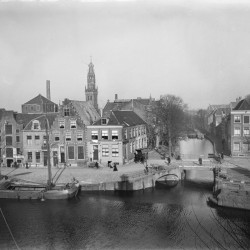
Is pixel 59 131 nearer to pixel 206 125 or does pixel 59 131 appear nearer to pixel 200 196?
pixel 200 196

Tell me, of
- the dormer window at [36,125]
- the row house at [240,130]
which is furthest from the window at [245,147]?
the dormer window at [36,125]

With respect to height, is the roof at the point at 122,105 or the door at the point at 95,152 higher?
the roof at the point at 122,105

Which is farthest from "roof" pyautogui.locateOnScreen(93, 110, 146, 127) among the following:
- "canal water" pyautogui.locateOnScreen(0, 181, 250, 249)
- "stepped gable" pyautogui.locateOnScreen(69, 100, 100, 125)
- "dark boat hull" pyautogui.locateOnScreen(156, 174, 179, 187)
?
"canal water" pyautogui.locateOnScreen(0, 181, 250, 249)

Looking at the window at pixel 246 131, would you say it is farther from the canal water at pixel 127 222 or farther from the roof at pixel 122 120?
the roof at pixel 122 120

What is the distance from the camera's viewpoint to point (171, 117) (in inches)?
Result: 2309

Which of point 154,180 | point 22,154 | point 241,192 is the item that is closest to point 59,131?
point 22,154

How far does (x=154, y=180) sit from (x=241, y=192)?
446 inches

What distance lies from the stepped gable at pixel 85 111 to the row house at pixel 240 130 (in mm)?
22514

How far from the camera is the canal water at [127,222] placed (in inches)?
908

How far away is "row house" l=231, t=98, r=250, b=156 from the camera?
4931 cm

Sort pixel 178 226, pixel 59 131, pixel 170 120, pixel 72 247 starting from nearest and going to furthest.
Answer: pixel 72 247 → pixel 178 226 → pixel 59 131 → pixel 170 120

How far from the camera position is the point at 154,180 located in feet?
128

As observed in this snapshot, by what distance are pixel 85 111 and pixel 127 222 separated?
2667 centimetres

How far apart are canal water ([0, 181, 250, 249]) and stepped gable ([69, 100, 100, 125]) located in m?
15.8
